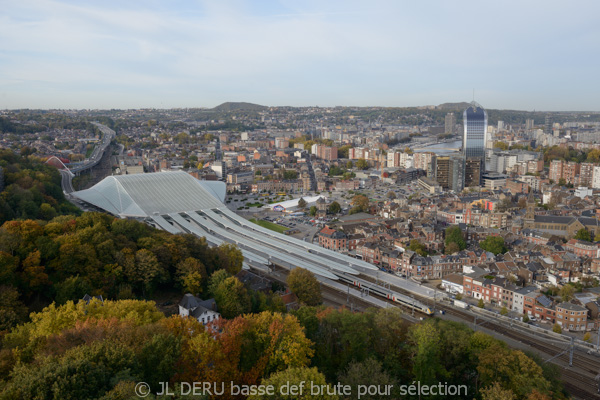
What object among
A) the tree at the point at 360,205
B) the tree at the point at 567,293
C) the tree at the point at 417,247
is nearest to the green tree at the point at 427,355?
the tree at the point at 567,293

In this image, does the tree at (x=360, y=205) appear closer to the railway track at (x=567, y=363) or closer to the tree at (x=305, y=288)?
the railway track at (x=567, y=363)

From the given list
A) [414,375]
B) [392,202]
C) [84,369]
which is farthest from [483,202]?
[84,369]

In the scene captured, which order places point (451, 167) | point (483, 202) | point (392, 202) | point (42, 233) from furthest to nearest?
point (451, 167), point (392, 202), point (483, 202), point (42, 233)

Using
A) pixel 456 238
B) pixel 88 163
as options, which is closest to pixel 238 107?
pixel 88 163

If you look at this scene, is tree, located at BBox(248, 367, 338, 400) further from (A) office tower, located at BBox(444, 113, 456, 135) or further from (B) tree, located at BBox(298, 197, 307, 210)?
(A) office tower, located at BBox(444, 113, 456, 135)

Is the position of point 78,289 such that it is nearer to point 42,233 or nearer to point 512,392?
point 42,233

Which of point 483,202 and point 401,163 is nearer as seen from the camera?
point 483,202
